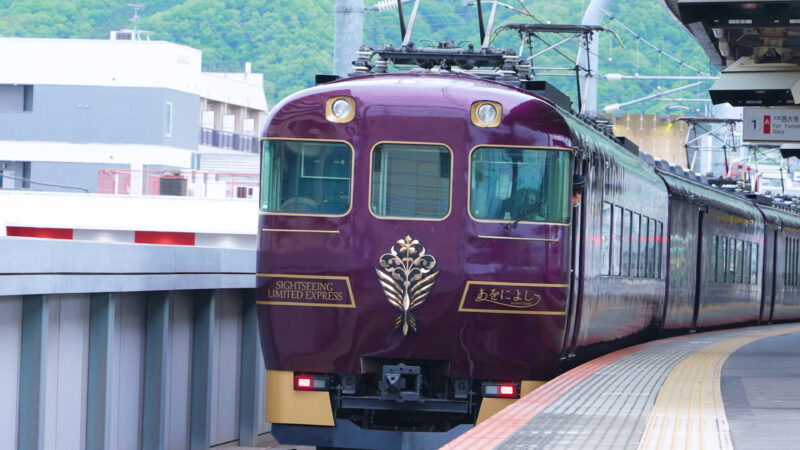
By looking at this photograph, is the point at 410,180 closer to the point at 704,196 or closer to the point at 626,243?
the point at 626,243

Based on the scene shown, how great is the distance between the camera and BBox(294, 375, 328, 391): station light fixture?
38.0 feet

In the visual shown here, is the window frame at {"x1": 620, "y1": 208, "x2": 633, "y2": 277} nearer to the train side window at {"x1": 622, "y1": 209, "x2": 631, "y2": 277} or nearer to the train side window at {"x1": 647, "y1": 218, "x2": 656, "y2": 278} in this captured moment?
the train side window at {"x1": 622, "y1": 209, "x2": 631, "y2": 277}

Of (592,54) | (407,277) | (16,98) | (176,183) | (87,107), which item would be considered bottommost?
(407,277)

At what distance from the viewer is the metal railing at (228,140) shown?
73750 mm

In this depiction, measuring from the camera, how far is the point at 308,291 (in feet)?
37.6

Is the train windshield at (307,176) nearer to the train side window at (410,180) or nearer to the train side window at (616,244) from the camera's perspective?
the train side window at (410,180)

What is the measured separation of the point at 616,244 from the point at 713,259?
11122 millimetres

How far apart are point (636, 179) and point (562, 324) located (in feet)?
17.1

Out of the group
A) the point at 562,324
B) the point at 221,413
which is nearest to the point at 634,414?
the point at 562,324

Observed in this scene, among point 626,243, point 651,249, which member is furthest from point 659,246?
point 626,243

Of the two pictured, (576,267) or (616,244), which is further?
(616,244)

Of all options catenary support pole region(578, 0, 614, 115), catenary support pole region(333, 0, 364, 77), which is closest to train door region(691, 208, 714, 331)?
catenary support pole region(578, 0, 614, 115)

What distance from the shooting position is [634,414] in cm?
930

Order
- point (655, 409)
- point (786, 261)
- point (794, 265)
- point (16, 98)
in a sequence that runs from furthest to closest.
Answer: point (16, 98) < point (794, 265) < point (786, 261) < point (655, 409)
